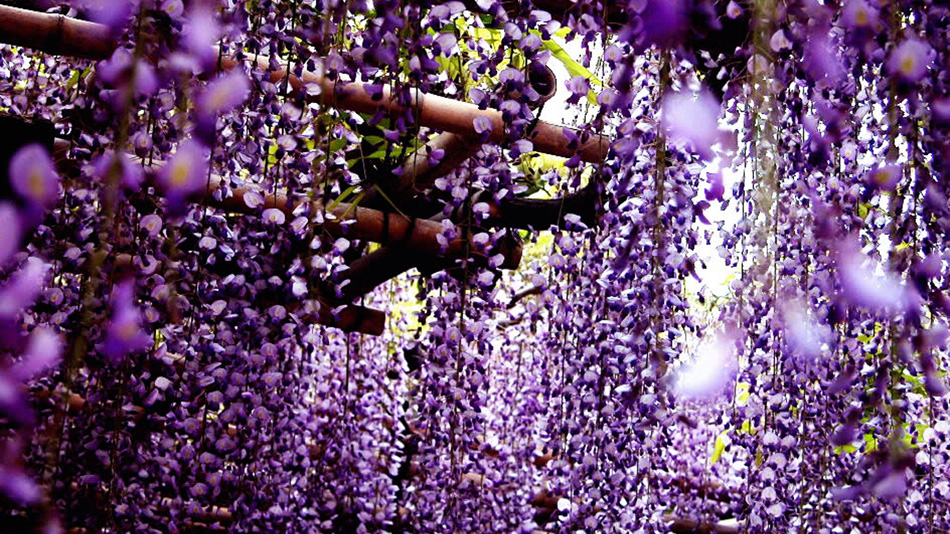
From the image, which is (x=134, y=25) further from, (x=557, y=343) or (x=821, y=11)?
(x=557, y=343)

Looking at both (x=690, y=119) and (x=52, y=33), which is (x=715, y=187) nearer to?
(x=690, y=119)

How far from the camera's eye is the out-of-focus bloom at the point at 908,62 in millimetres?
1246

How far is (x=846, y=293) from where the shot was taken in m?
1.49

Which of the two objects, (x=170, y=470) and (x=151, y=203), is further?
(x=170, y=470)

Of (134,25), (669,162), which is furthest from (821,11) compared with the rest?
(134,25)

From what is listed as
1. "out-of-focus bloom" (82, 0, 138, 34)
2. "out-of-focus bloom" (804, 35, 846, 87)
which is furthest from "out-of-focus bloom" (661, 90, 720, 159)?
"out-of-focus bloom" (82, 0, 138, 34)

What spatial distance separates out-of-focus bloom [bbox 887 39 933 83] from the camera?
1.25m

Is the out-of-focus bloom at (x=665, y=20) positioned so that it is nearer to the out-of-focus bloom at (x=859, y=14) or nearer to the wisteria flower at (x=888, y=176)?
the out-of-focus bloom at (x=859, y=14)

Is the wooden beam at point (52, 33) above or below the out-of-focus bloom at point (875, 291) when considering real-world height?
above

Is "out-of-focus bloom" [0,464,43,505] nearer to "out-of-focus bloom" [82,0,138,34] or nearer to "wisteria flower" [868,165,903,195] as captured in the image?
"out-of-focus bloom" [82,0,138,34]

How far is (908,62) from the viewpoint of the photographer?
125 cm

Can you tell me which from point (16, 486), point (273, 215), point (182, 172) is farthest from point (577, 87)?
point (16, 486)

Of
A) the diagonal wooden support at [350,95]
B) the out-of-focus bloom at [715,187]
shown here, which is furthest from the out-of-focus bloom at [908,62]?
the diagonal wooden support at [350,95]

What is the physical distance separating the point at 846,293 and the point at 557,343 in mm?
1331
